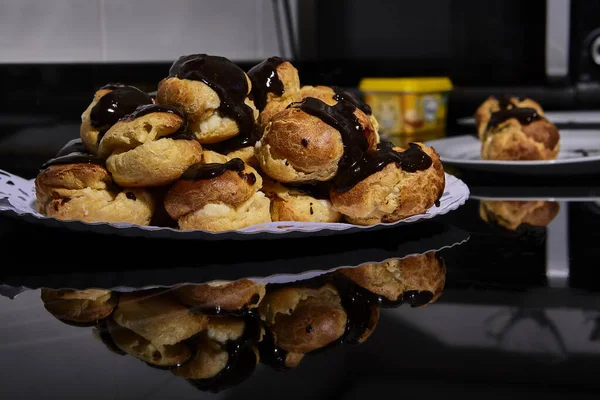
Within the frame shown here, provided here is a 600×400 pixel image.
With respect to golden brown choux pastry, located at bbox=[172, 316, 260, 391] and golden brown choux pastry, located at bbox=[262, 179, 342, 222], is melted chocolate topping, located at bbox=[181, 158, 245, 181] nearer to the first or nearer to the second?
golden brown choux pastry, located at bbox=[262, 179, 342, 222]

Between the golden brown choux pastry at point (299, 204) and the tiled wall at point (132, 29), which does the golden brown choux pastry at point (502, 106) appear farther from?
the tiled wall at point (132, 29)

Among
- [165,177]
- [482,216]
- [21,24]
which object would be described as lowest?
[482,216]

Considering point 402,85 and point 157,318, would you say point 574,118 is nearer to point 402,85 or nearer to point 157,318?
point 402,85

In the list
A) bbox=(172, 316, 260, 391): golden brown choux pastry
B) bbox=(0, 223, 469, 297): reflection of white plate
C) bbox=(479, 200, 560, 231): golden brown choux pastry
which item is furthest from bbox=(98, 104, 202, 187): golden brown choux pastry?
bbox=(479, 200, 560, 231): golden brown choux pastry

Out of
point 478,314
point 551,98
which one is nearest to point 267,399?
point 478,314

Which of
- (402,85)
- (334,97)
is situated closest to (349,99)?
(334,97)

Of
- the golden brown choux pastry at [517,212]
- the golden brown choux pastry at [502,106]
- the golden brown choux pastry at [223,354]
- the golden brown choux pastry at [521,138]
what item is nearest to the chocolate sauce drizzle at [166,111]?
the golden brown choux pastry at [223,354]

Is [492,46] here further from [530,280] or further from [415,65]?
[530,280]
